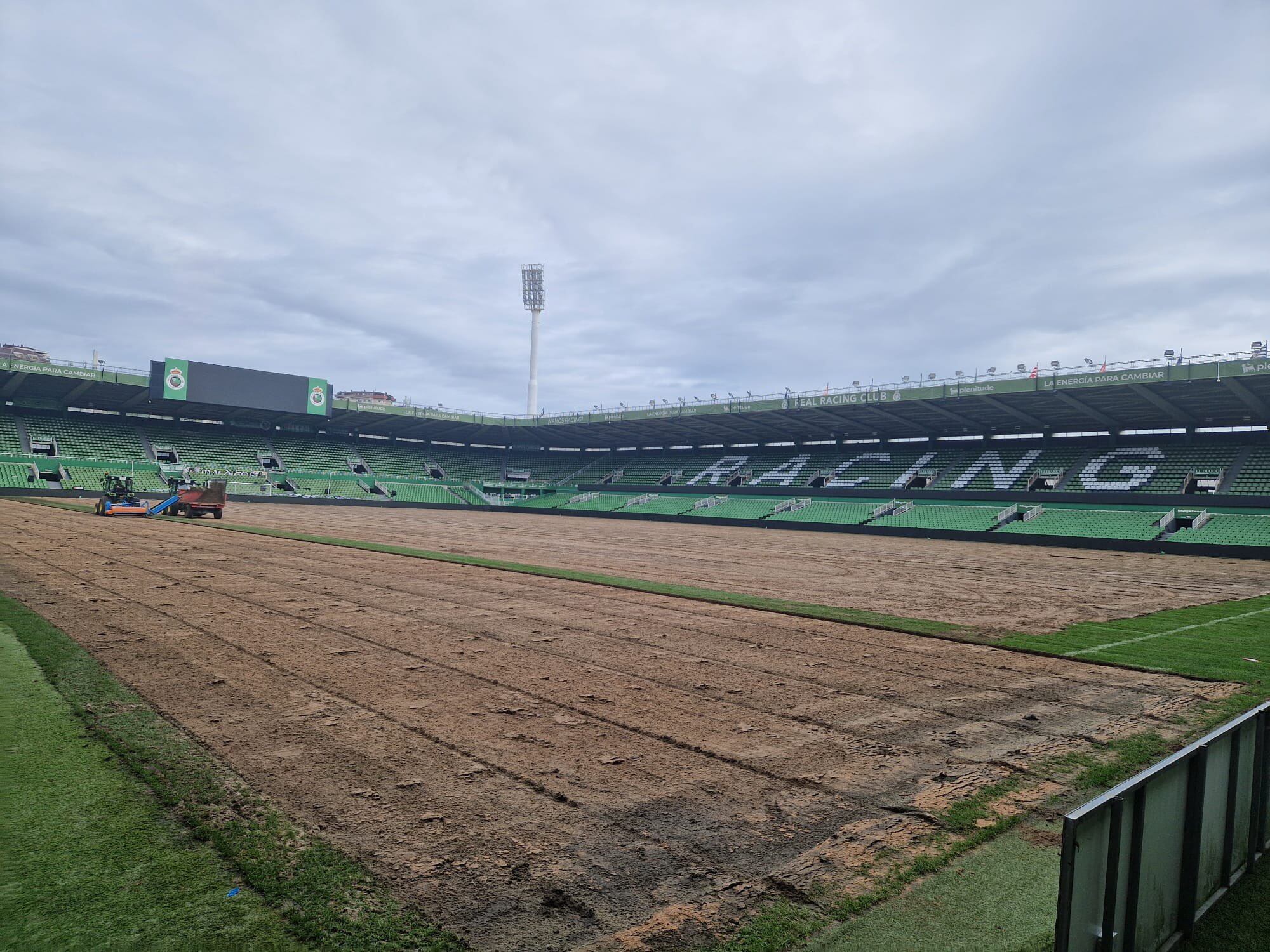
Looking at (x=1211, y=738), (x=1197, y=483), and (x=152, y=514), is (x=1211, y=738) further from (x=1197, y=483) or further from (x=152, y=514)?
(x=1197, y=483)

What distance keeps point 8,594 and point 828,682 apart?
12.9 m

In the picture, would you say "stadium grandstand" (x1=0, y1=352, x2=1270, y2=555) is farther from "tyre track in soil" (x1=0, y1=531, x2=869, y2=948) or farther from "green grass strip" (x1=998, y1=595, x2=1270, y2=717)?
"tyre track in soil" (x1=0, y1=531, x2=869, y2=948)

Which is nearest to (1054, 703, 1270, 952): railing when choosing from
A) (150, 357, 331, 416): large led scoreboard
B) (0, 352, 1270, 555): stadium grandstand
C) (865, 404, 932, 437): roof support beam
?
(0, 352, 1270, 555): stadium grandstand

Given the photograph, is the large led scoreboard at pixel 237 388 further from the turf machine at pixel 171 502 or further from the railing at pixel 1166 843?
the railing at pixel 1166 843

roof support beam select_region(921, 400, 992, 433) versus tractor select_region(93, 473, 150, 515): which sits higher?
roof support beam select_region(921, 400, 992, 433)

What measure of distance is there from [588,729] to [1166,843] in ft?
13.6

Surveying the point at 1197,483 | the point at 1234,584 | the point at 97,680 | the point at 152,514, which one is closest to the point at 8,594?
the point at 97,680

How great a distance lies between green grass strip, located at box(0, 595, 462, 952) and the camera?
10.7 feet

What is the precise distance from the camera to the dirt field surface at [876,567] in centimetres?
1463

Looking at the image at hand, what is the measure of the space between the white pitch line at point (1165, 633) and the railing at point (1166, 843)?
5931 mm

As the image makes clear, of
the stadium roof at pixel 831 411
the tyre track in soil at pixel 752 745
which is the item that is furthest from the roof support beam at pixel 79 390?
the tyre track in soil at pixel 752 745

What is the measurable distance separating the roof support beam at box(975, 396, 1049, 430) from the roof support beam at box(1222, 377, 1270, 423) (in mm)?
10684

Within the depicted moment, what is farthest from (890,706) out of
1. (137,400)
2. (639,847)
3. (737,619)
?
(137,400)

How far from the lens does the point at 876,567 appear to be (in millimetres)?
22594
